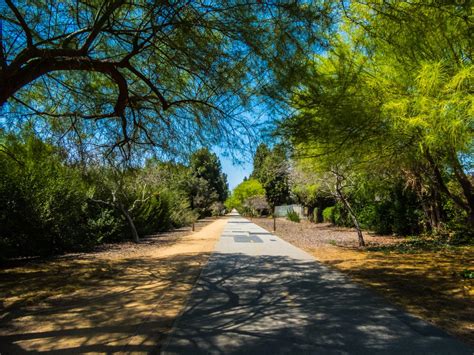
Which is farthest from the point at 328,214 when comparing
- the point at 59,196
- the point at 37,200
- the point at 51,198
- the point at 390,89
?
the point at 390,89

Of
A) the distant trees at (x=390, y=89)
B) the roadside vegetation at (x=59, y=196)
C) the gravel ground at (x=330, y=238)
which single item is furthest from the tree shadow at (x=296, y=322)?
the gravel ground at (x=330, y=238)

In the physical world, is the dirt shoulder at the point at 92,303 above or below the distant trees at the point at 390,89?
below

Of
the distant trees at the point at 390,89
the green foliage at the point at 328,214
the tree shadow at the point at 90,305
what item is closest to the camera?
the tree shadow at the point at 90,305

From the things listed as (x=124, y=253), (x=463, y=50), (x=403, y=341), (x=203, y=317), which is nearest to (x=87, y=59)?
(x=203, y=317)

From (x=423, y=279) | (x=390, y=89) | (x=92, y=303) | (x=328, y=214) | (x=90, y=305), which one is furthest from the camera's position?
(x=328, y=214)

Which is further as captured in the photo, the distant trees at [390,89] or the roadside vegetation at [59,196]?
the roadside vegetation at [59,196]

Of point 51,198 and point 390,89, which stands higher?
point 390,89

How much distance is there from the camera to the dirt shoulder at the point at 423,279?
17.0ft

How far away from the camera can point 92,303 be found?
598 centimetres

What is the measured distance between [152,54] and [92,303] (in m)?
4.33

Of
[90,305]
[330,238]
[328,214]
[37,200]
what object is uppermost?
[328,214]

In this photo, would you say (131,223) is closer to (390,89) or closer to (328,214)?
(390,89)

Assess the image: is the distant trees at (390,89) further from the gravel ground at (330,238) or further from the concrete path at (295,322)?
the gravel ground at (330,238)

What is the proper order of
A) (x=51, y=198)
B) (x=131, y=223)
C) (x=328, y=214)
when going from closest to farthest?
(x=51, y=198) < (x=131, y=223) < (x=328, y=214)
